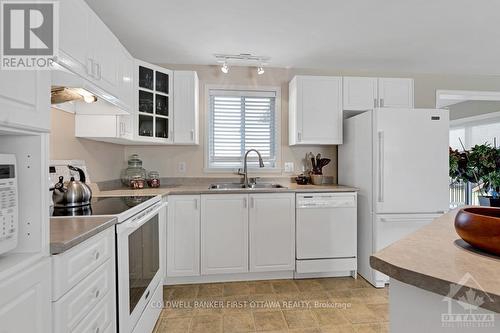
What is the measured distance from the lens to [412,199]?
92.8 inches

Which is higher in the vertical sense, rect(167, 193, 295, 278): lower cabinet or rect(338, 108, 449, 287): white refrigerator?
rect(338, 108, 449, 287): white refrigerator

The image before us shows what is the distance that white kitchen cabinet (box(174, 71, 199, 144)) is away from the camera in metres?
2.63

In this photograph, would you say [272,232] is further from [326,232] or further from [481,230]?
[481,230]

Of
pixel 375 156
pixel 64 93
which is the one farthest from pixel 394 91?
pixel 64 93

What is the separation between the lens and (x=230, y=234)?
237 cm

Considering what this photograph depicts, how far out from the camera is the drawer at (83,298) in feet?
2.83

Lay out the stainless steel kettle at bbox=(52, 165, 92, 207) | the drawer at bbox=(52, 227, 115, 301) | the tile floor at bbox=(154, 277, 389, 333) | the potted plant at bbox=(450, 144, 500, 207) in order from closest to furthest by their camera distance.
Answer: the drawer at bbox=(52, 227, 115, 301) → the stainless steel kettle at bbox=(52, 165, 92, 207) → the tile floor at bbox=(154, 277, 389, 333) → the potted plant at bbox=(450, 144, 500, 207)

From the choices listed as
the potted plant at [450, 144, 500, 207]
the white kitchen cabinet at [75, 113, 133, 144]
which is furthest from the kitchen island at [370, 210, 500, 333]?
the potted plant at [450, 144, 500, 207]

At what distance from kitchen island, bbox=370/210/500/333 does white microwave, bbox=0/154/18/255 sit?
1076 millimetres

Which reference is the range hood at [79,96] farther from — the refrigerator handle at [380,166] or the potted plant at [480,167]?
the potted plant at [480,167]

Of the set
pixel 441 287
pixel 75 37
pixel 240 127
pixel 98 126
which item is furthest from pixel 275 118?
pixel 441 287

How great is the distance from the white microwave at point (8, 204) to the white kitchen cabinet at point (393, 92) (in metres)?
3.09

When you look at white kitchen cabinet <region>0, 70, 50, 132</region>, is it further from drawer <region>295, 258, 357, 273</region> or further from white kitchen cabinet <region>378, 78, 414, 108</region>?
white kitchen cabinet <region>378, 78, 414, 108</region>

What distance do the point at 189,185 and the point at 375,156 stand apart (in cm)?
200
